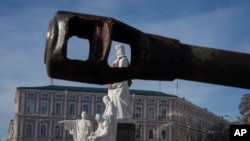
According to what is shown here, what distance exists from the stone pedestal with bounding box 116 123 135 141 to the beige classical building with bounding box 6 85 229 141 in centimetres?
7455

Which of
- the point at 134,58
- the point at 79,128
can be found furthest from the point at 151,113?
the point at 134,58

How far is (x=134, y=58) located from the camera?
159 centimetres

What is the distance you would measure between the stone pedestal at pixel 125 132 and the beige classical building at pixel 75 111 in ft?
245

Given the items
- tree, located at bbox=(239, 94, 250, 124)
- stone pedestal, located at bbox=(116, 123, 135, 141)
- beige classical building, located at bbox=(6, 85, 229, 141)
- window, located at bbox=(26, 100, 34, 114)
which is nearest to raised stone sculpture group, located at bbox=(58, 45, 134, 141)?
stone pedestal, located at bbox=(116, 123, 135, 141)

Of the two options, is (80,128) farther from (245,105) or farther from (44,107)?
(44,107)

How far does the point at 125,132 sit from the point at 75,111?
258 ft

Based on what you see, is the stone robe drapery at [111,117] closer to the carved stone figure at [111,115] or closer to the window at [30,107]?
the carved stone figure at [111,115]

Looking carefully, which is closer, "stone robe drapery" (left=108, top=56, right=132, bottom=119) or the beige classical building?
"stone robe drapery" (left=108, top=56, right=132, bottom=119)

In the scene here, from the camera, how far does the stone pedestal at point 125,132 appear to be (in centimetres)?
1462

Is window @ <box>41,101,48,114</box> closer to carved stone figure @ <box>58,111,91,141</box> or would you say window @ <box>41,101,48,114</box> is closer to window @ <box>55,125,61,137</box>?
window @ <box>55,125,61,137</box>

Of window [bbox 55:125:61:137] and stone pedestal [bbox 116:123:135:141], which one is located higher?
window [bbox 55:125:61:137]

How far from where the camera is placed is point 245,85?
1.69 meters

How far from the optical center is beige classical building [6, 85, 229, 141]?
Result: 3538 inches

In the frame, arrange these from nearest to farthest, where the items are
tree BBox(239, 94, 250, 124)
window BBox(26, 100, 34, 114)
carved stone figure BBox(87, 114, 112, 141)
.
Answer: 1. carved stone figure BBox(87, 114, 112, 141)
2. tree BBox(239, 94, 250, 124)
3. window BBox(26, 100, 34, 114)
